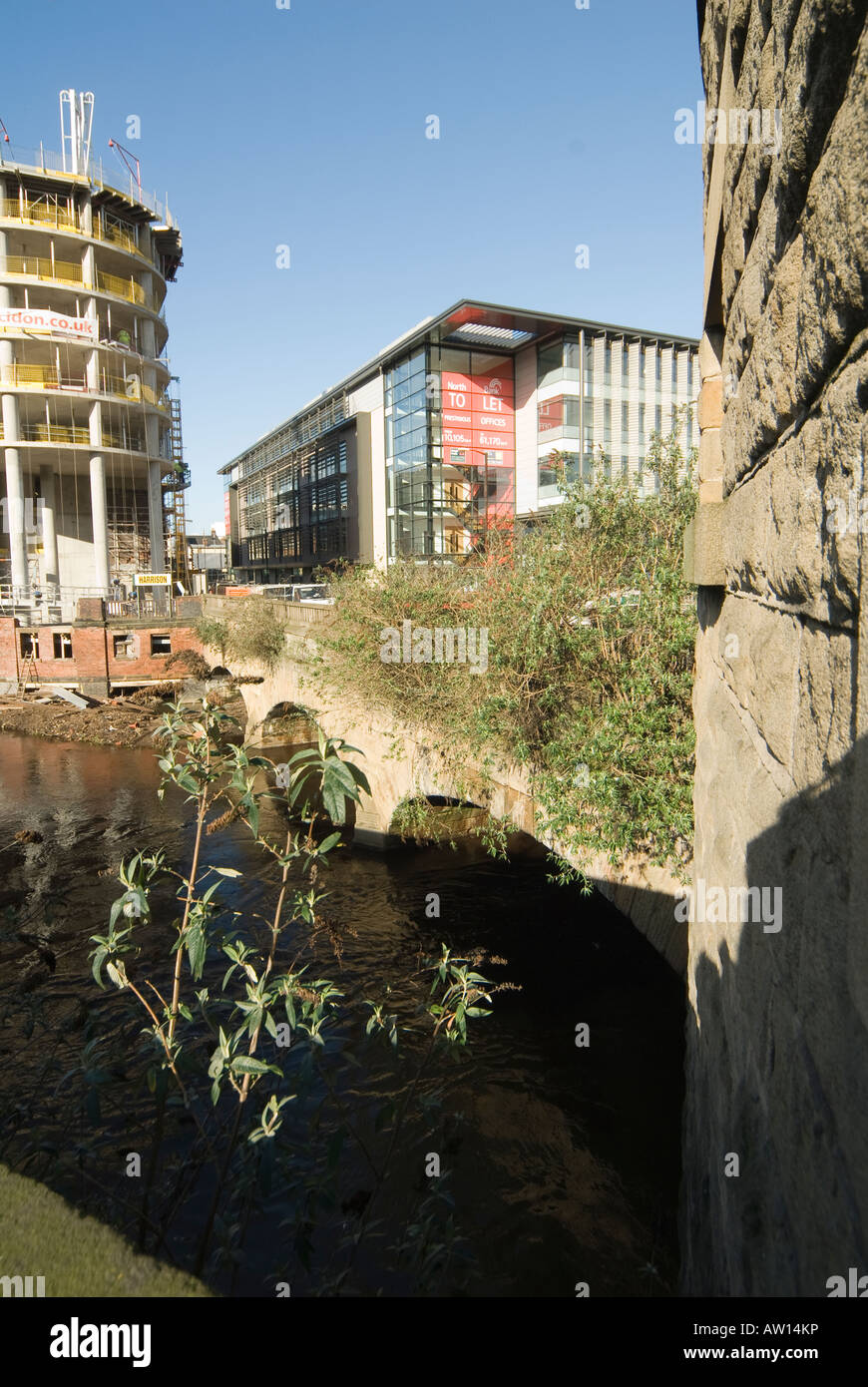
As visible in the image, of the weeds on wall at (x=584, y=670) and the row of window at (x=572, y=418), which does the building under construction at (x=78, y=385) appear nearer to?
the row of window at (x=572, y=418)

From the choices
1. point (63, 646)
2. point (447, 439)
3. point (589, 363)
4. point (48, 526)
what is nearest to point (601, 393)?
point (589, 363)

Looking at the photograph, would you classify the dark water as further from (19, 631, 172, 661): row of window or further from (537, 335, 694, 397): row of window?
(537, 335, 694, 397): row of window

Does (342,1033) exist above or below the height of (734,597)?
below

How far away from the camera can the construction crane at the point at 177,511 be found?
42.8 m

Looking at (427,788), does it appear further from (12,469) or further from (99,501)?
(99,501)

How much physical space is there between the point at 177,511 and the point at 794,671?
45.1m

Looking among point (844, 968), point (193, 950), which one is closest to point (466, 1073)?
point (193, 950)

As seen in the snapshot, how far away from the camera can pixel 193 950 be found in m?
3.36

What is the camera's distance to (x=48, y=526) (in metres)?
35.9

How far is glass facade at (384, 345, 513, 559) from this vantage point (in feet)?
105

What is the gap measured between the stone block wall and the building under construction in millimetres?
31933
